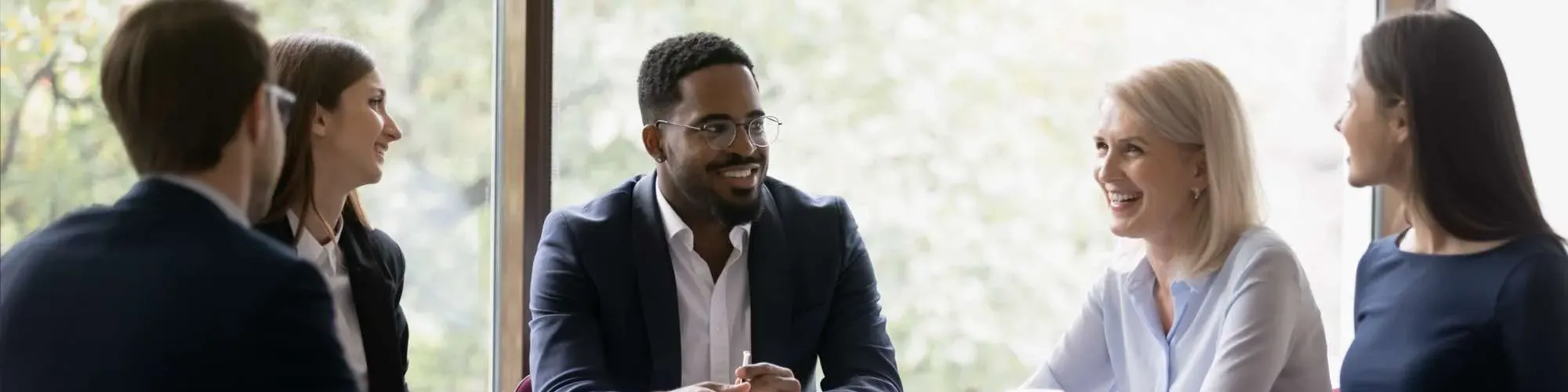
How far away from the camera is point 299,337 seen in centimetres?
138

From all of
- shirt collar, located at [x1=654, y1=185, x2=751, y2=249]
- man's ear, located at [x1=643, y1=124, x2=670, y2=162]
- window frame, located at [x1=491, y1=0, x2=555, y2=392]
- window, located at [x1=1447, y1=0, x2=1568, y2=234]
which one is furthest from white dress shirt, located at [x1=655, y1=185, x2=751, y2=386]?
window, located at [x1=1447, y1=0, x2=1568, y2=234]

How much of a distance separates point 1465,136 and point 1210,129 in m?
0.41

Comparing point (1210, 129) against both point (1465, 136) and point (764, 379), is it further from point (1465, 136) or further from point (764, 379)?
point (764, 379)

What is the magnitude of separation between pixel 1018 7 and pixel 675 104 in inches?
42.4

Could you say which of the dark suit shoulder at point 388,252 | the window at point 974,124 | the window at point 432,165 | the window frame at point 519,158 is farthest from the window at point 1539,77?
the dark suit shoulder at point 388,252

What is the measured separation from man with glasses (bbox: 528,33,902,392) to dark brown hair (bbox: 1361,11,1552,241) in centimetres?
102

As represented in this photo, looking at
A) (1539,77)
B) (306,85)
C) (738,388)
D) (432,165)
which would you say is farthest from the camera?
(1539,77)

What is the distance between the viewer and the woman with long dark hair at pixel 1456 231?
2070 millimetres

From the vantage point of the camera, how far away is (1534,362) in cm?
204

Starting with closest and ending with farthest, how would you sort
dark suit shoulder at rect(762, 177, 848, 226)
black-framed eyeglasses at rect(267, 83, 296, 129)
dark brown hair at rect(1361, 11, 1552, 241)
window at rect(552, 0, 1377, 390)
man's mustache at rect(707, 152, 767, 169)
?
black-framed eyeglasses at rect(267, 83, 296, 129), dark brown hair at rect(1361, 11, 1552, 241), man's mustache at rect(707, 152, 767, 169), dark suit shoulder at rect(762, 177, 848, 226), window at rect(552, 0, 1377, 390)

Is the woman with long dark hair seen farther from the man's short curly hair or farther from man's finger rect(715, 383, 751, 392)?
the man's short curly hair

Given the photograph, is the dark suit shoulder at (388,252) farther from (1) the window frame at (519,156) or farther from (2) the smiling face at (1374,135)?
(2) the smiling face at (1374,135)

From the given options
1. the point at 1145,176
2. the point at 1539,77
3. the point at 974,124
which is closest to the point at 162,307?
the point at 1145,176

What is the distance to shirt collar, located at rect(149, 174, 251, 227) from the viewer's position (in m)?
1.42
